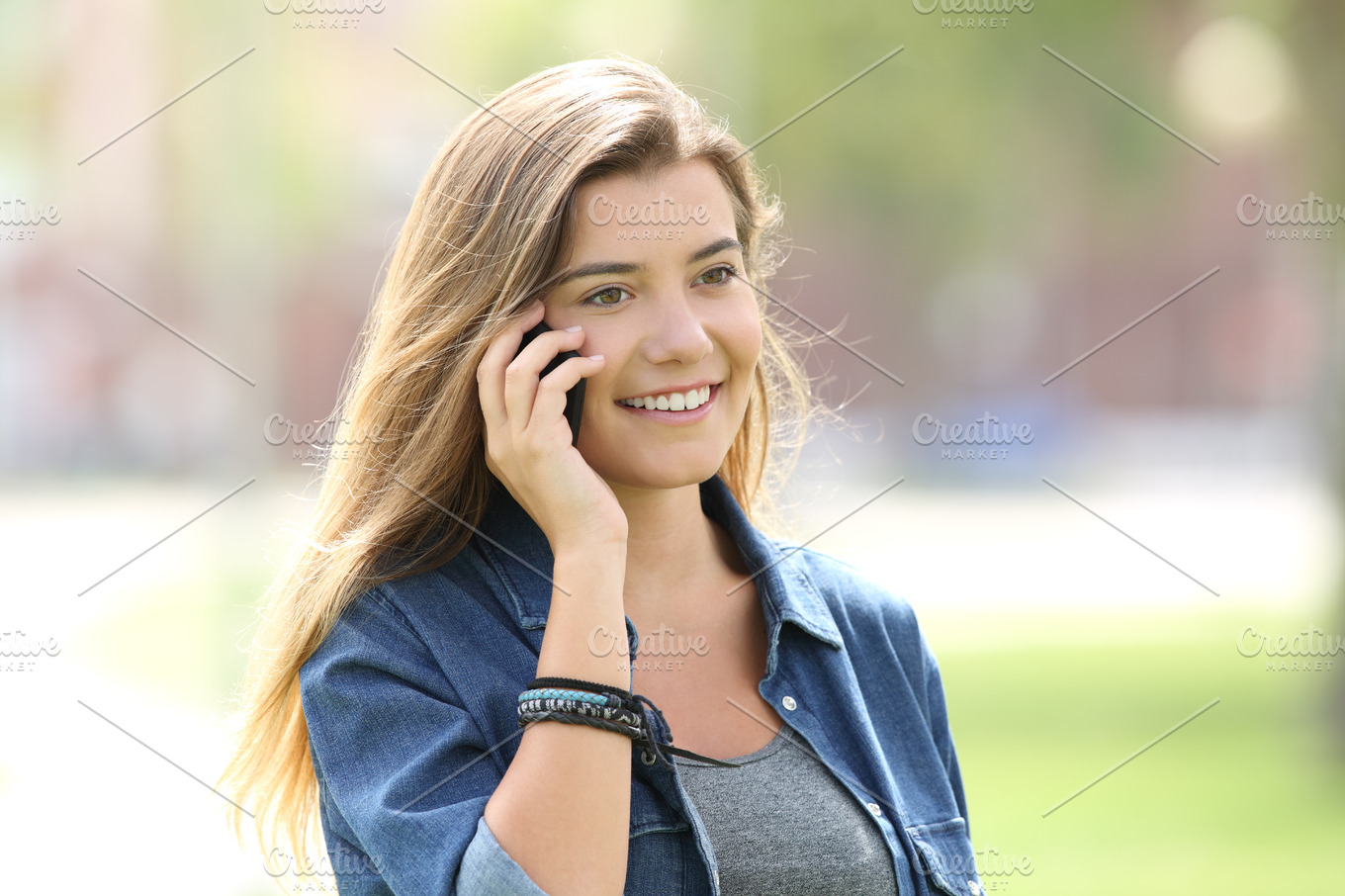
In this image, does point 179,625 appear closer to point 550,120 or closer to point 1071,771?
point 1071,771

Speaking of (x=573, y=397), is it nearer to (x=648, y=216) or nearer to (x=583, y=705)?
(x=648, y=216)

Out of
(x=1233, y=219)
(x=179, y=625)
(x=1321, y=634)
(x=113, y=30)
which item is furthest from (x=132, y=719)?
(x=1233, y=219)

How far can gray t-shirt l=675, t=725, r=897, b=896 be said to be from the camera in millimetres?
2090

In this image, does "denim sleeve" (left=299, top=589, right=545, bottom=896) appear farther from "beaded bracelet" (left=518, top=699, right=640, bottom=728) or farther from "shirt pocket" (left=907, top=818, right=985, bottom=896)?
"shirt pocket" (left=907, top=818, right=985, bottom=896)

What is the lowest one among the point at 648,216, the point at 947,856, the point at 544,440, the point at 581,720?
the point at 947,856

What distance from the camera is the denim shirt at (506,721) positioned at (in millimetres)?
1912

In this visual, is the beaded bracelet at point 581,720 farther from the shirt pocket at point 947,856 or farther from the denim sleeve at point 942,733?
the denim sleeve at point 942,733

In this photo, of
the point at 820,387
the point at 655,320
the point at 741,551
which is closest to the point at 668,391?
the point at 655,320

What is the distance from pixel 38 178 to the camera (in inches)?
276

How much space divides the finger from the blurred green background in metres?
0.59

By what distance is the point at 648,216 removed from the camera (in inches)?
90.0

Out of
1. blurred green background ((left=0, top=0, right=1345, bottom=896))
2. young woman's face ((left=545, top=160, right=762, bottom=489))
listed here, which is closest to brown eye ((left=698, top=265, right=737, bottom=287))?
Result: young woman's face ((left=545, top=160, right=762, bottom=489))

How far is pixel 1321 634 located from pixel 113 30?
27.3 feet

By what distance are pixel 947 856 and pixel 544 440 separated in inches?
43.9
